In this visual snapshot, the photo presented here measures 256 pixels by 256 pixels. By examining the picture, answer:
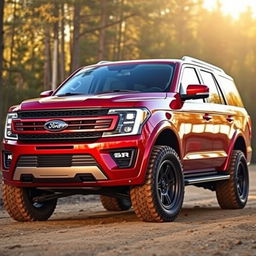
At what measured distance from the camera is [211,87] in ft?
37.0

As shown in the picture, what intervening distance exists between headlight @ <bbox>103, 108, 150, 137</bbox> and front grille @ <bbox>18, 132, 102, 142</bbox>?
6.2 inches

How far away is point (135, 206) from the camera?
8.53 metres

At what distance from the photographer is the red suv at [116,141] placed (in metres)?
8.32

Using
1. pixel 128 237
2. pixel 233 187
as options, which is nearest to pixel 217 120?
pixel 233 187

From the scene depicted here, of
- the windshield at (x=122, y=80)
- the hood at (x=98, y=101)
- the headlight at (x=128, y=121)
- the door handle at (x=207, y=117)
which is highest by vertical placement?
the windshield at (x=122, y=80)

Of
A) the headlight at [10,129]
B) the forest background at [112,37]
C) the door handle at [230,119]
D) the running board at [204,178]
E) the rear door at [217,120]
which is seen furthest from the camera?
the forest background at [112,37]

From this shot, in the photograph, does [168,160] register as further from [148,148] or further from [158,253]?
[158,253]

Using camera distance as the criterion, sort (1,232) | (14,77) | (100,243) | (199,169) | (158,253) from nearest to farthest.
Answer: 1. (158,253)
2. (100,243)
3. (1,232)
4. (199,169)
5. (14,77)

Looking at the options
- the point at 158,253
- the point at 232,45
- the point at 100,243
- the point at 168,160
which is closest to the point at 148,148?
the point at 168,160

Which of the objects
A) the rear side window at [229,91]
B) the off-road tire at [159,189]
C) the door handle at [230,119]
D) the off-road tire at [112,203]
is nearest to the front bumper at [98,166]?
the off-road tire at [159,189]

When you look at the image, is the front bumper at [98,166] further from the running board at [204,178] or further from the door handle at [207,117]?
the door handle at [207,117]

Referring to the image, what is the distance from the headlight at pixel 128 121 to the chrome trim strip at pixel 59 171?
444 mm

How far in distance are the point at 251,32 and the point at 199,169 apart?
37.9m

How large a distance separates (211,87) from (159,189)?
9.77 feet
